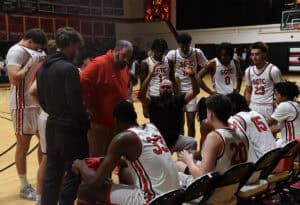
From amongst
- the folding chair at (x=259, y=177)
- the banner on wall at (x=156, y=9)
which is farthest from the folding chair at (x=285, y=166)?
the banner on wall at (x=156, y=9)

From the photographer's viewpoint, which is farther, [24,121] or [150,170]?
[24,121]

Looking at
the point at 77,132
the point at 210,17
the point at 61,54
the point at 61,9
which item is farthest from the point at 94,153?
the point at 210,17

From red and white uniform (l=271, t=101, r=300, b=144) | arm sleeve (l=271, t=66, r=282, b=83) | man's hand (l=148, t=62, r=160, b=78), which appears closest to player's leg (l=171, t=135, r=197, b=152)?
red and white uniform (l=271, t=101, r=300, b=144)

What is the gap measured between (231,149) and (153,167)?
1.90ft

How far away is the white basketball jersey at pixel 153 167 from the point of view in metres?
2.75

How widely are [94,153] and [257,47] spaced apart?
264cm

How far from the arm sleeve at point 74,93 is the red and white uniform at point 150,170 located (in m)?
0.55

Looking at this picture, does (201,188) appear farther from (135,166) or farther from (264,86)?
(264,86)

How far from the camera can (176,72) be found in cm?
599

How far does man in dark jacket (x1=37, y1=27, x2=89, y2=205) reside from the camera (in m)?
3.11

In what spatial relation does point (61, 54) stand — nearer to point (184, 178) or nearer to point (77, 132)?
point (77, 132)

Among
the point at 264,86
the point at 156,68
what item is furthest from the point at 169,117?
the point at 264,86

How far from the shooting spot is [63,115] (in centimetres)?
320

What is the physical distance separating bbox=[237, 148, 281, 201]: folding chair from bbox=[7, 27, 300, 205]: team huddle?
146 millimetres
